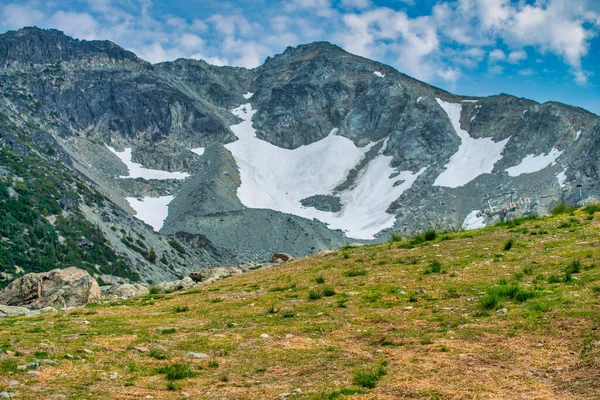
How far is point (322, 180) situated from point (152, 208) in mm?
53849

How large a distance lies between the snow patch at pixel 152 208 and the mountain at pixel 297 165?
1.69ft

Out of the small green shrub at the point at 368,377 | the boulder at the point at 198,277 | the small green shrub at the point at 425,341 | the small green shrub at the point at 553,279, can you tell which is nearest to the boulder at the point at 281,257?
the boulder at the point at 198,277

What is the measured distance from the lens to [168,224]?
433ft

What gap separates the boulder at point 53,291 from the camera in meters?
24.8

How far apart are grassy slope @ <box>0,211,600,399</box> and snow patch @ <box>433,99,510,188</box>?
12669cm

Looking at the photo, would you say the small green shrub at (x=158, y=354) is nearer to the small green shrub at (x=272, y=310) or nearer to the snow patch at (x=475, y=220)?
the small green shrub at (x=272, y=310)

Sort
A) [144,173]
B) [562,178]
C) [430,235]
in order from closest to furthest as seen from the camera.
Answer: [430,235] < [562,178] < [144,173]

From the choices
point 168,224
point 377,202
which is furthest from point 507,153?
point 168,224

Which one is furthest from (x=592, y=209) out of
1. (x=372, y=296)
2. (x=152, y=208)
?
(x=152, y=208)

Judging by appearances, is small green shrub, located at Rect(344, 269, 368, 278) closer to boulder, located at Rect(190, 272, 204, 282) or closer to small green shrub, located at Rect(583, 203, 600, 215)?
boulder, located at Rect(190, 272, 204, 282)

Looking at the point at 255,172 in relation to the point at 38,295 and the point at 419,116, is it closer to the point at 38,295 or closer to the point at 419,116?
the point at 419,116

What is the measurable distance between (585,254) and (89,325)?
14641 millimetres

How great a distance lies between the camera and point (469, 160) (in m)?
152

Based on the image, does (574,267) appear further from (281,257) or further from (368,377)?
(281,257)
